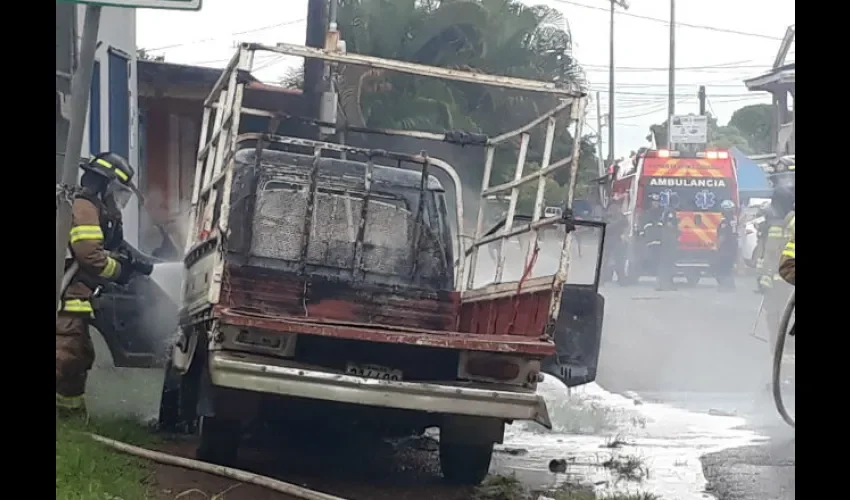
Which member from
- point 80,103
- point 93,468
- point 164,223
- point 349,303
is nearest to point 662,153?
point 349,303

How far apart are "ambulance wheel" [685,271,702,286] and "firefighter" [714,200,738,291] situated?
10 centimetres

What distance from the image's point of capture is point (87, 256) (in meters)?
5.11

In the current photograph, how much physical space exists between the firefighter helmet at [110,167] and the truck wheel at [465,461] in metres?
1.95

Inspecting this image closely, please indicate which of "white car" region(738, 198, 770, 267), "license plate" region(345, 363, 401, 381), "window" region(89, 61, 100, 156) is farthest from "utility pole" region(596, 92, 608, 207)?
"window" region(89, 61, 100, 156)

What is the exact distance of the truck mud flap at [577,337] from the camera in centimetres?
550

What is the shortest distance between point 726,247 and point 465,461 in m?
2.33

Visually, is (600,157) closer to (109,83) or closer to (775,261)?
(775,261)

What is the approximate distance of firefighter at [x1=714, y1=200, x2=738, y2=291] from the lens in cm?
638

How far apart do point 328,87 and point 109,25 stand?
120 centimetres

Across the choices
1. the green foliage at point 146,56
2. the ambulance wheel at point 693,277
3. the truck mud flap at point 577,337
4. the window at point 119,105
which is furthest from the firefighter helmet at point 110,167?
the ambulance wheel at point 693,277

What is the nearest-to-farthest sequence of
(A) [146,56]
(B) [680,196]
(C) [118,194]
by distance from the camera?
1. (C) [118,194]
2. (A) [146,56]
3. (B) [680,196]

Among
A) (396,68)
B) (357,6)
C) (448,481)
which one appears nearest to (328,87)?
(357,6)

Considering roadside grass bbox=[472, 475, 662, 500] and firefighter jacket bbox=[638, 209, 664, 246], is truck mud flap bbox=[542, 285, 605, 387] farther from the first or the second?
firefighter jacket bbox=[638, 209, 664, 246]

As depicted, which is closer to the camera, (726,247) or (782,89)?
(782,89)
